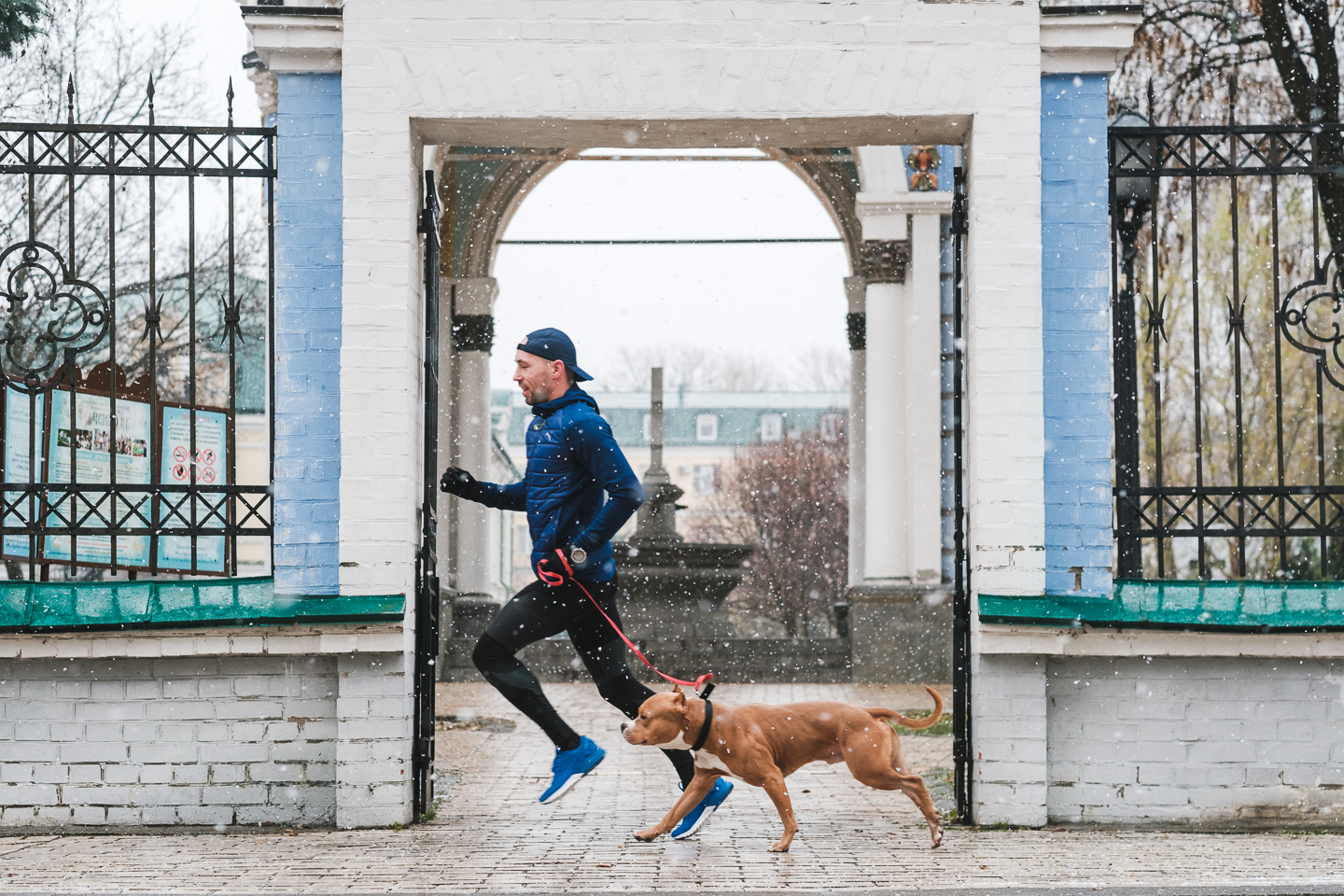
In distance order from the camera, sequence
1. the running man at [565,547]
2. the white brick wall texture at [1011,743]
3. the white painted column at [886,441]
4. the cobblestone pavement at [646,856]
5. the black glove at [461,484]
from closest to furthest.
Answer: the cobblestone pavement at [646,856], the running man at [565,547], the black glove at [461,484], the white brick wall texture at [1011,743], the white painted column at [886,441]

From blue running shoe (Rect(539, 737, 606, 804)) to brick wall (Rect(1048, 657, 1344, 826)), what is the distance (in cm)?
201

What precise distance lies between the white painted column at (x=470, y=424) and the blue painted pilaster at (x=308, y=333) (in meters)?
9.67

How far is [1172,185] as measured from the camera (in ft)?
47.1

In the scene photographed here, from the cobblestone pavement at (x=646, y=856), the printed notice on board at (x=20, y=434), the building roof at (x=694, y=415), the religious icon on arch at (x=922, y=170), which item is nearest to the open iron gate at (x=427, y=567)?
the cobblestone pavement at (x=646, y=856)

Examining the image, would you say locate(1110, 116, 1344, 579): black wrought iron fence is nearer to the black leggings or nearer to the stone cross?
the black leggings

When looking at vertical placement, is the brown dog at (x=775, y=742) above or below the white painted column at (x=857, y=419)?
below

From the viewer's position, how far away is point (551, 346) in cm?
627

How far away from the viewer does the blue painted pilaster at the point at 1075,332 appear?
22.2ft

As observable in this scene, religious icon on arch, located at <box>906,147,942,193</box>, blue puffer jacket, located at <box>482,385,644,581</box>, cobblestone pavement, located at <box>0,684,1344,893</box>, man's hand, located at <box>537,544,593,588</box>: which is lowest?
cobblestone pavement, located at <box>0,684,1344,893</box>

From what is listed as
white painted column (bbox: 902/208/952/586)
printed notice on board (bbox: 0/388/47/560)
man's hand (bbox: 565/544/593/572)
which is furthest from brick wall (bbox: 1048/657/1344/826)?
white painted column (bbox: 902/208/952/586)

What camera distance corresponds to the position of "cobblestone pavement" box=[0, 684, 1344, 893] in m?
5.17

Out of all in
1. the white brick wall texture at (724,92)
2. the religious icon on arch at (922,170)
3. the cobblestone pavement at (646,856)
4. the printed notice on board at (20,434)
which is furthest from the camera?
the religious icon on arch at (922,170)

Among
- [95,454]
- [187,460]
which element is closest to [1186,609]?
[187,460]

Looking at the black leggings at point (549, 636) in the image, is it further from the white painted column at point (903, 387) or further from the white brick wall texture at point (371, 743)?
the white painted column at point (903, 387)
